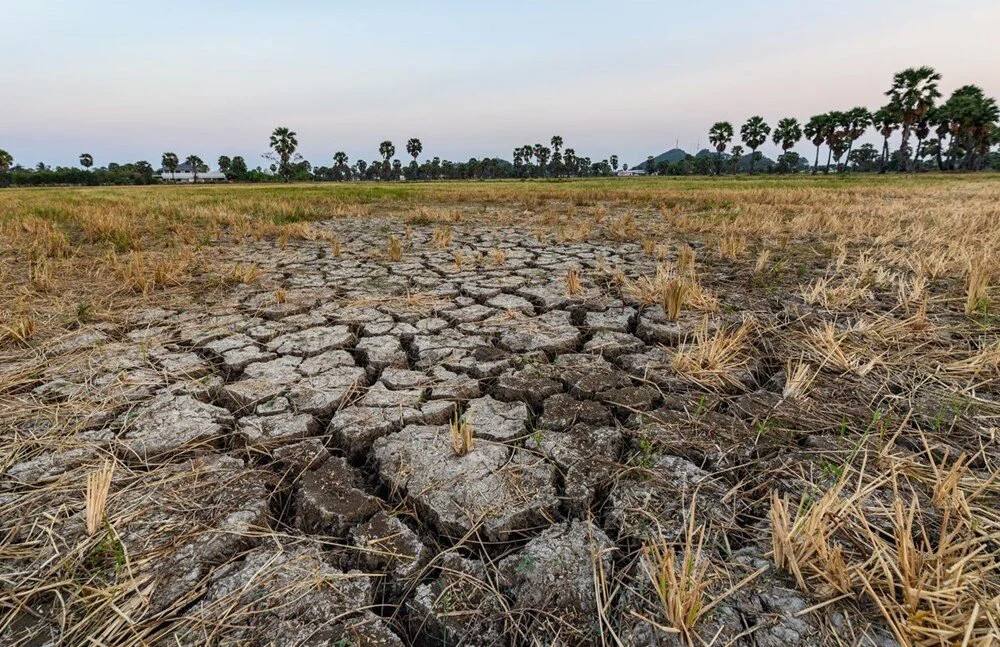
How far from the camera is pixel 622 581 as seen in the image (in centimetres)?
118

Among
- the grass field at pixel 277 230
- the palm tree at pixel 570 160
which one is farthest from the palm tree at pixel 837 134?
the grass field at pixel 277 230

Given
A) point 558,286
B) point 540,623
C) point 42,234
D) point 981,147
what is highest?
point 981,147

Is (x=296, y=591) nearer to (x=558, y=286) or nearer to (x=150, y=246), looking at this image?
(x=558, y=286)

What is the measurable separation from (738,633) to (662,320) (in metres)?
2.22

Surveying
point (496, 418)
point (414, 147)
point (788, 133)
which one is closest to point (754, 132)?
point (788, 133)

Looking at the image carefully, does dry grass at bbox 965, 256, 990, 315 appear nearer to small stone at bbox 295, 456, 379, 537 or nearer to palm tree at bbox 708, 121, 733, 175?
small stone at bbox 295, 456, 379, 537

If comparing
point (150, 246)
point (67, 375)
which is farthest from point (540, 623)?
point (150, 246)

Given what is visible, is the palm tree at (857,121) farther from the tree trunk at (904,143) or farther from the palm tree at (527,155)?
the palm tree at (527,155)

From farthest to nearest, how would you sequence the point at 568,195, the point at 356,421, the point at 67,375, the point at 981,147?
the point at 981,147
the point at 568,195
the point at 67,375
the point at 356,421

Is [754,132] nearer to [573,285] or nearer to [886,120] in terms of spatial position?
[886,120]

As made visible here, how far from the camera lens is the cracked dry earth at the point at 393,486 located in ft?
3.63

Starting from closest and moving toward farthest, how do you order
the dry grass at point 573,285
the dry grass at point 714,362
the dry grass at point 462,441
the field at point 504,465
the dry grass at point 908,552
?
the dry grass at point 908,552 → the field at point 504,465 → the dry grass at point 462,441 → the dry grass at point 714,362 → the dry grass at point 573,285

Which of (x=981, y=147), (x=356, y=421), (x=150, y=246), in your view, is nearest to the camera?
(x=356, y=421)

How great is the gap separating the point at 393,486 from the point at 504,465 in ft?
1.28
